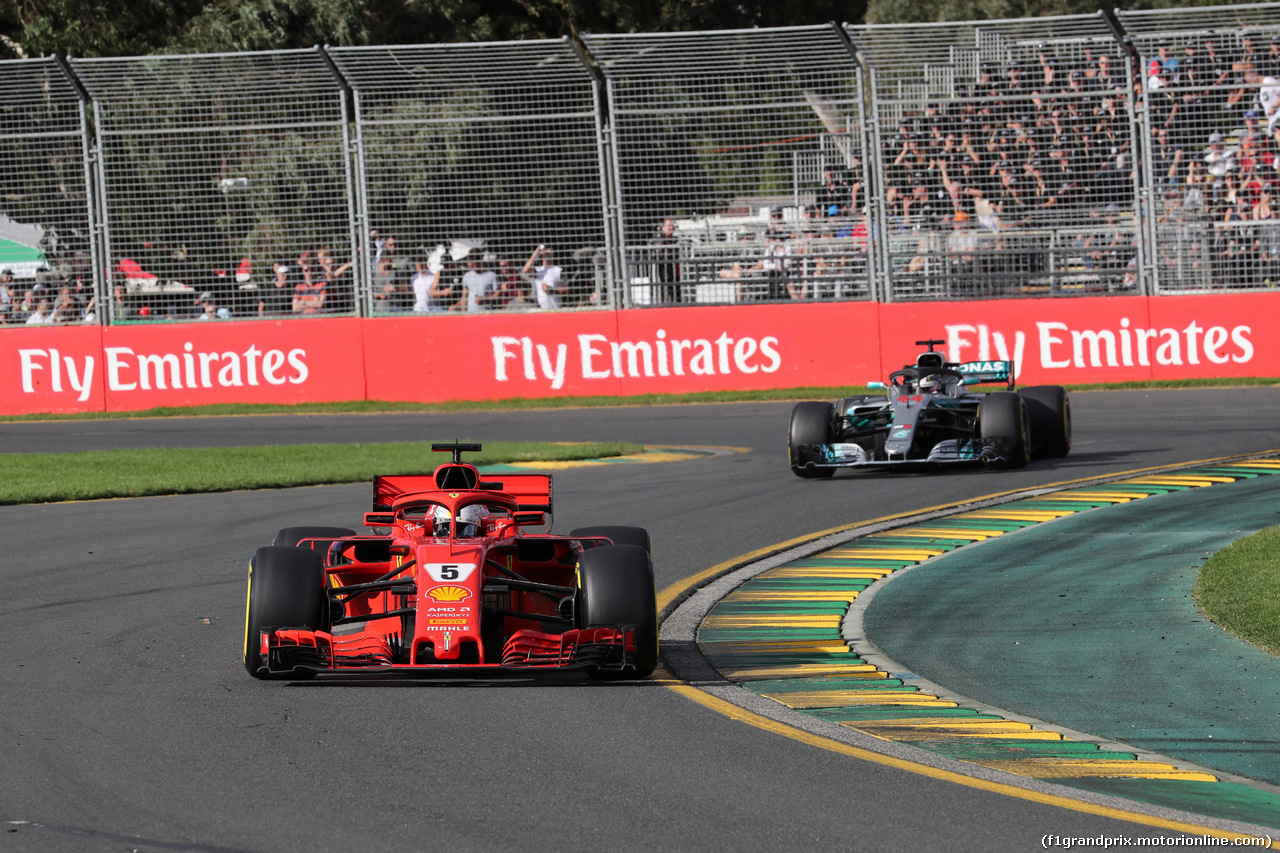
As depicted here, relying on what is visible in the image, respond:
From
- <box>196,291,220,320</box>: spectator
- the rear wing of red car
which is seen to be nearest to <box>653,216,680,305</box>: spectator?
<box>196,291,220,320</box>: spectator

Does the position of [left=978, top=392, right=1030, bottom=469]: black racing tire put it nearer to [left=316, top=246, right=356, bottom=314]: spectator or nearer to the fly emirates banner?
the fly emirates banner

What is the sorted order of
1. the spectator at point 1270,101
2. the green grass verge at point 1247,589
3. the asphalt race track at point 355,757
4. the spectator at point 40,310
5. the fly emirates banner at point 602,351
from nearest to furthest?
the asphalt race track at point 355,757, the green grass verge at point 1247,589, the spectator at point 1270,101, the fly emirates banner at point 602,351, the spectator at point 40,310

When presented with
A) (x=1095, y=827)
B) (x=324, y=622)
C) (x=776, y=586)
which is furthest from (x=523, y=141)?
(x=1095, y=827)

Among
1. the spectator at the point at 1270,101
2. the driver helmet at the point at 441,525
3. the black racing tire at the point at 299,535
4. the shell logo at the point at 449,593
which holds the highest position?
the spectator at the point at 1270,101

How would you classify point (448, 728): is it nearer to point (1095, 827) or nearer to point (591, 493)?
point (1095, 827)

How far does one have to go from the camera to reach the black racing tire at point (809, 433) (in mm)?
15039

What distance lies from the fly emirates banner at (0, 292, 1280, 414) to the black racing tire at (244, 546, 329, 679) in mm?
15993

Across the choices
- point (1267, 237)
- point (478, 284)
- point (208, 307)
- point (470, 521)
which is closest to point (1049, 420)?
point (1267, 237)

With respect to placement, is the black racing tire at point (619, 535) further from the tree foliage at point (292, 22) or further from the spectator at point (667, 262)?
the tree foliage at point (292, 22)

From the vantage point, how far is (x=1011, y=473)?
15234 millimetres

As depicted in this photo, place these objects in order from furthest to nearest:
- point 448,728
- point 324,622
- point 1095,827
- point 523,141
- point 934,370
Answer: point 523,141
point 934,370
point 324,622
point 448,728
point 1095,827

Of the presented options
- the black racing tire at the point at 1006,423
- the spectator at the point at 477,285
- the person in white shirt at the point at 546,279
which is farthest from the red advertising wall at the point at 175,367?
the black racing tire at the point at 1006,423

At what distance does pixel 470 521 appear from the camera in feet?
26.0

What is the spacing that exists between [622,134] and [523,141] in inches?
54.6
